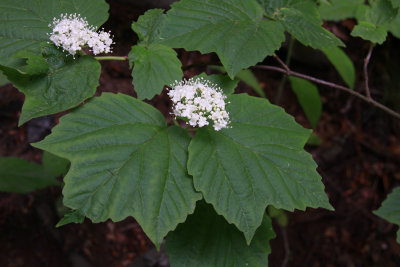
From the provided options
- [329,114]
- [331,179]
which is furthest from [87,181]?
[329,114]

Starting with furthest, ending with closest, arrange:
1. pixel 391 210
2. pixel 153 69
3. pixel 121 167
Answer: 1. pixel 391 210
2. pixel 153 69
3. pixel 121 167

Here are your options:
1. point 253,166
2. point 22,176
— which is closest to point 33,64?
point 253,166

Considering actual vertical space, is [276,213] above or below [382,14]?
below

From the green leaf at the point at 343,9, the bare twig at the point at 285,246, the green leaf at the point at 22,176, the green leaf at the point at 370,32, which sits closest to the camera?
the green leaf at the point at 370,32

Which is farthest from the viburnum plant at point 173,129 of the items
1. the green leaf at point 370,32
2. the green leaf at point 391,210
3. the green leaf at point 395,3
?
the green leaf at point 391,210

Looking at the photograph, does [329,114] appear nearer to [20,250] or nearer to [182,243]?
[182,243]

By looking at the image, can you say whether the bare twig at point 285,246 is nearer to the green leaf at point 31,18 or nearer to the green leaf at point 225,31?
the green leaf at point 225,31

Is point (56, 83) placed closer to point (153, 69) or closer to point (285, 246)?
point (153, 69)
